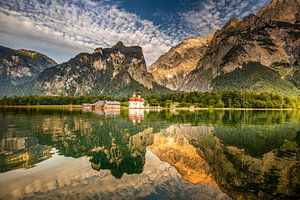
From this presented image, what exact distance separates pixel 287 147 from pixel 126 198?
23.2 metres

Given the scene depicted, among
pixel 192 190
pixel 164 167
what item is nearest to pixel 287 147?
pixel 164 167

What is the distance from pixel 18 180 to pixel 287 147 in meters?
27.8

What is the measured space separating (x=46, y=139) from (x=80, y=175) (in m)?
15.3

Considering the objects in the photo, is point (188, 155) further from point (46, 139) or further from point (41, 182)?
point (46, 139)

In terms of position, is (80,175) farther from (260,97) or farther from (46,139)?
(260,97)

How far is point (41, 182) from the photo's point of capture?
17312mm

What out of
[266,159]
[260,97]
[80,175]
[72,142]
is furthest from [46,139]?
[260,97]

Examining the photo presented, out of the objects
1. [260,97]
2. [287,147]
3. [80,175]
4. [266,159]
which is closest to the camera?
[80,175]

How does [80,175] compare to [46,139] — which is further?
[46,139]

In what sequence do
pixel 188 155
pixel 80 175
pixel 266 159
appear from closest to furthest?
pixel 80 175 → pixel 266 159 → pixel 188 155

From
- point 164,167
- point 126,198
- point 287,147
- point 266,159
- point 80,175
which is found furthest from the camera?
point 287,147

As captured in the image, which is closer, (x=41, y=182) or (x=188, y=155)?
(x=41, y=182)

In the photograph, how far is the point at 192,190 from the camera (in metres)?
17.0

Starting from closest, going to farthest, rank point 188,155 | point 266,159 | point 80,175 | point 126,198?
point 126,198 < point 80,175 < point 266,159 < point 188,155
